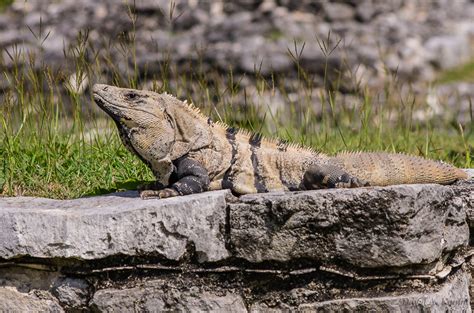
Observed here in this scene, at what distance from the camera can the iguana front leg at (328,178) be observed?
4934 millimetres

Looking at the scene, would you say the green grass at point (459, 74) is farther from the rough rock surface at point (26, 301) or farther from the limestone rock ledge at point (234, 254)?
the rough rock surface at point (26, 301)

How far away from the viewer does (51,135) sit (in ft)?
22.0

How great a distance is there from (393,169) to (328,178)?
41cm

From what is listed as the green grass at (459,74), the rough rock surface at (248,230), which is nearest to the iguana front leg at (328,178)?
the rough rock surface at (248,230)

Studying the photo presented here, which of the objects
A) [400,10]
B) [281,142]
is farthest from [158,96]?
[400,10]

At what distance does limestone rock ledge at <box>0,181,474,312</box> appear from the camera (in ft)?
15.2

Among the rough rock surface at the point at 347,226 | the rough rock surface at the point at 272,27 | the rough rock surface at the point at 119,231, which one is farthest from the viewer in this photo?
the rough rock surface at the point at 272,27

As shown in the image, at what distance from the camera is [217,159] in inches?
203

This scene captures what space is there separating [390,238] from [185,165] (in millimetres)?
1243

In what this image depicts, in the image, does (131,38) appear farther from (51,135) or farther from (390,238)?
(390,238)

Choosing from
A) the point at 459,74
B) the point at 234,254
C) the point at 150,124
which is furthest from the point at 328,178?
the point at 459,74

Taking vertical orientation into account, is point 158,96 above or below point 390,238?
above

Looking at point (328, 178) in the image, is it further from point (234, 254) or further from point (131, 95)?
point (131, 95)

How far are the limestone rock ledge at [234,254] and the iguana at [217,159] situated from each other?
29 cm
